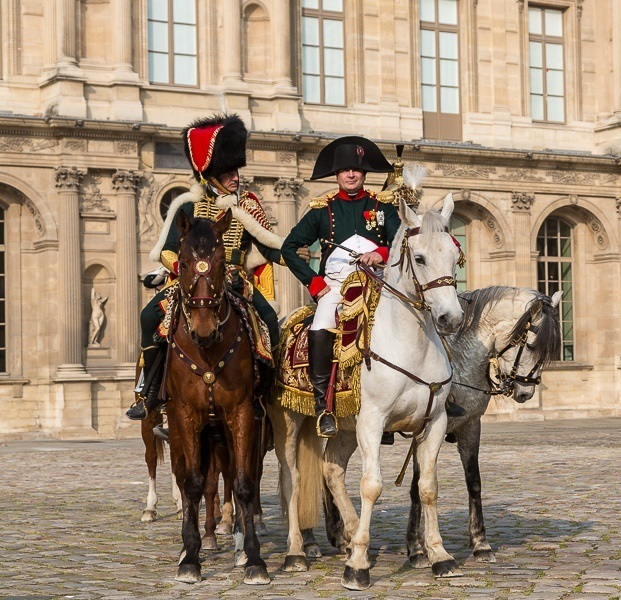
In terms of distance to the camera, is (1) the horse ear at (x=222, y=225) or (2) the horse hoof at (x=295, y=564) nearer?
(1) the horse ear at (x=222, y=225)

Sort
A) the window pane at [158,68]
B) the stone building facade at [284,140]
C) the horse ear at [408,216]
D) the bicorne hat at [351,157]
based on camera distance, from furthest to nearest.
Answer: the window pane at [158,68] → the stone building facade at [284,140] → the bicorne hat at [351,157] → the horse ear at [408,216]

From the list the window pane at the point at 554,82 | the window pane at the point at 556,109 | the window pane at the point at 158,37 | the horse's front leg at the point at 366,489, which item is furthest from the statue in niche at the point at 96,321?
the horse's front leg at the point at 366,489

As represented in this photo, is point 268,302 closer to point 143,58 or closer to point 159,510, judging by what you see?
point 159,510

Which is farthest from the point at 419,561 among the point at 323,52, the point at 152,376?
the point at 323,52

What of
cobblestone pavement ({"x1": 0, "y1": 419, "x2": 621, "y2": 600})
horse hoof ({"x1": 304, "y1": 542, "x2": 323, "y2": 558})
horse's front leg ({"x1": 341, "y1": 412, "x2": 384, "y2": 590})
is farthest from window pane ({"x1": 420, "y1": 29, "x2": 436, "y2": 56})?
horse's front leg ({"x1": 341, "y1": 412, "x2": 384, "y2": 590})

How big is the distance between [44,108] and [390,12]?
345 inches

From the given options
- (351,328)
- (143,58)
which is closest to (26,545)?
(351,328)

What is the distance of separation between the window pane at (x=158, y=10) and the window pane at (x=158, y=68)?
779 millimetres

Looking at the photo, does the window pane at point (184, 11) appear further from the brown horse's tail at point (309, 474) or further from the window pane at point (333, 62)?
the brown horse's tail at point (309, 474)

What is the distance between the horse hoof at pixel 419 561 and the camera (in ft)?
28.8

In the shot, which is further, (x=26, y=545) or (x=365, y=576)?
(x=26, y=545)

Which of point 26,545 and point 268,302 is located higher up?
point 268,302

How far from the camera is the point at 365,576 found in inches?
313

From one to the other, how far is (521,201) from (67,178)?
11308mm
